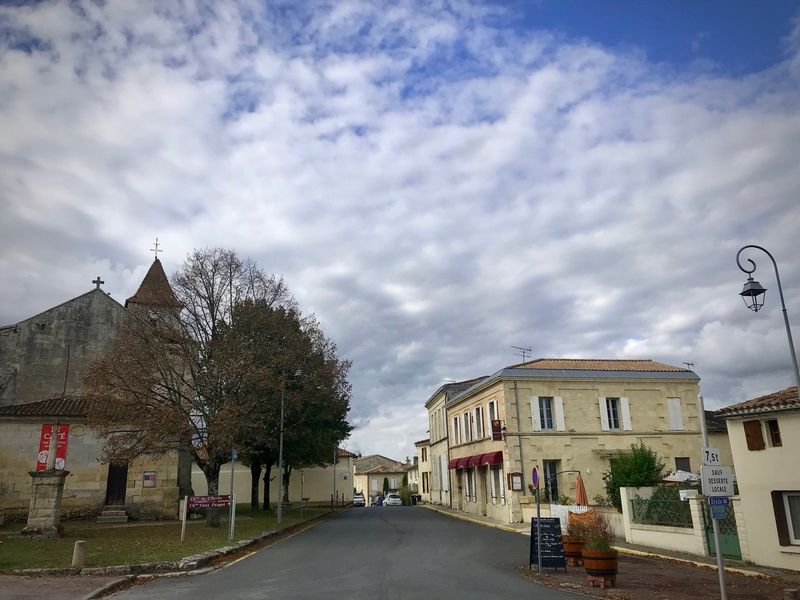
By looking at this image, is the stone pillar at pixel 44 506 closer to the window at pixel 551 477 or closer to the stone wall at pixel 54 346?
the stone wall at pixel 54 346

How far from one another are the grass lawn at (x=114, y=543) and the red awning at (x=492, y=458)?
12376 mm

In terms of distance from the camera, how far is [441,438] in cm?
5056

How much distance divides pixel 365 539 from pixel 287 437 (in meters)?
12.0

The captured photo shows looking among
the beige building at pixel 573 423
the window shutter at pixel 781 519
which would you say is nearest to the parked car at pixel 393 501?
Result: the beige building at pixel 573 423

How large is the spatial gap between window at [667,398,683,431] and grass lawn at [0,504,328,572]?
22.2 metres

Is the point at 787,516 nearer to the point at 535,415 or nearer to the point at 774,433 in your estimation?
the point at 774,433

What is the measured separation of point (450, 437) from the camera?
150 ft

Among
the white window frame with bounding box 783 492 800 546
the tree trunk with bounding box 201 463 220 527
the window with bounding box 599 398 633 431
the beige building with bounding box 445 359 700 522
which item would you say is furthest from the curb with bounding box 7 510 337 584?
the window with bounding box 599 398 633 431

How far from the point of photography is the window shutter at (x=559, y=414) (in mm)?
32719

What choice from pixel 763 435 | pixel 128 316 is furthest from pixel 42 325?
pixel 763 435

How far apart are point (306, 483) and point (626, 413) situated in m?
38.2

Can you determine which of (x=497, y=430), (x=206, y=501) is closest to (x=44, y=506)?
(x=206, y=501)

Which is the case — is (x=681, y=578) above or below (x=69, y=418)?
below

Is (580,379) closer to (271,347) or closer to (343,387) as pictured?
(343,387)
